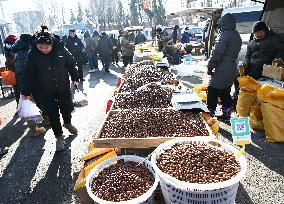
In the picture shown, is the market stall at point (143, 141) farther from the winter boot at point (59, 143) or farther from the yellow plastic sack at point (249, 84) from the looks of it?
the yellow plastic sack at point (249, 84)

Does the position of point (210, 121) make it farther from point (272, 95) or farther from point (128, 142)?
point (272, 95)

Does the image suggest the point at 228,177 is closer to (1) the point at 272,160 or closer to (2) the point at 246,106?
(1) the point at 272,160

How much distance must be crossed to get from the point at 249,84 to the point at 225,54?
81 cm

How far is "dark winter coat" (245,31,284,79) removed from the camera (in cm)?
596

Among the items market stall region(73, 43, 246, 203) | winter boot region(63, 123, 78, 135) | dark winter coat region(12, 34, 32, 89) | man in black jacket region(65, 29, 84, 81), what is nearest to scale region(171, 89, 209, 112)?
market stall region(73, 43, 246, 203)

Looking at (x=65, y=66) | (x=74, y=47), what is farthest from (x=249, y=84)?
Answer: (x=74, y=47)

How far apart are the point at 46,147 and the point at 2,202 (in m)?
1.68

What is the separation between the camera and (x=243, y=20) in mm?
11219

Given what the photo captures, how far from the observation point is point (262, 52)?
612cm

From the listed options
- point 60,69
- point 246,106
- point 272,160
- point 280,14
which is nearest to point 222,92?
point 246,106

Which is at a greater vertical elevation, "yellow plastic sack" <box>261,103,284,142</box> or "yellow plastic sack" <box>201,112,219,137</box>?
"yellow plastic sack" <box>201,112,219,137</box>

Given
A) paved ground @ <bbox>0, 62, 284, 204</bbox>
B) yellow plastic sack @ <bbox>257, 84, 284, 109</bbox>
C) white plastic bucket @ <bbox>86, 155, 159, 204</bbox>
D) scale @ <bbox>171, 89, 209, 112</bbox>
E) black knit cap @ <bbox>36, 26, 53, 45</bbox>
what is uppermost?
black knit cap @ <bbox>36, 26, 53, 45</bbox>

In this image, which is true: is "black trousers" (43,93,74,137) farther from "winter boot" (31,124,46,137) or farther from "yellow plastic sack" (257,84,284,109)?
"yellow plastic sack" (257,84,284,109)

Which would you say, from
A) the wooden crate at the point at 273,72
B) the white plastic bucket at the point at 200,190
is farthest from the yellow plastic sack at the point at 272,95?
the white plastic bucket at the point at 200,190
